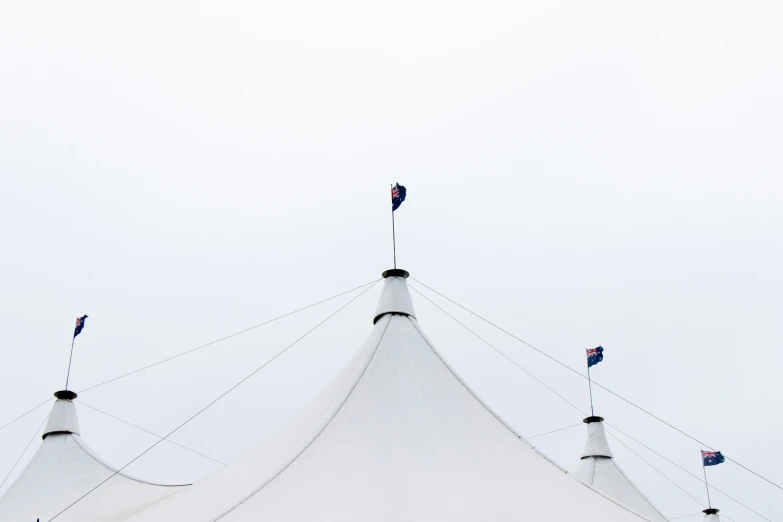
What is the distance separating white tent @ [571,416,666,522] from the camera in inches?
531

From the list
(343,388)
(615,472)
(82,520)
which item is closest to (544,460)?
(343,388)

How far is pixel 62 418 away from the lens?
39.8ft

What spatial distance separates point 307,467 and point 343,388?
126 cm

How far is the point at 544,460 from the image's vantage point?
676 centimetres

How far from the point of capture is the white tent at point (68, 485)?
9984mm

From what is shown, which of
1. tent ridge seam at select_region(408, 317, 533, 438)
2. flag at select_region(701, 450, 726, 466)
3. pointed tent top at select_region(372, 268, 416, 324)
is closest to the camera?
tent ridge seam at select_region(408, 317, 533, 438)

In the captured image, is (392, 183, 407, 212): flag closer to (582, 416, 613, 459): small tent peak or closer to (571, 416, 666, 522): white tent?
(571, 416, 666, 522): white tent

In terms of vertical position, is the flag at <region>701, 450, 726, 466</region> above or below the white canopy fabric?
below

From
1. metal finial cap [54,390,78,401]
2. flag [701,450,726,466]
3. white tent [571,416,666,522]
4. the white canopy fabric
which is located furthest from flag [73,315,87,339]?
flag [701,450,726,466]

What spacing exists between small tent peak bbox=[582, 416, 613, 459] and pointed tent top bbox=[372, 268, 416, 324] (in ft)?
26.2

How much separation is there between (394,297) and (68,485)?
6.36m

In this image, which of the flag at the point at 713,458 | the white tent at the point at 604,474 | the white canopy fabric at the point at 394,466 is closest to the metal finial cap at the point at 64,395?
the white canopy fabric at the point at 394,466

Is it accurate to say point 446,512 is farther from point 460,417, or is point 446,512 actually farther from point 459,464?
point 460,417

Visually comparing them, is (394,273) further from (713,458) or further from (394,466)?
(713,458)
